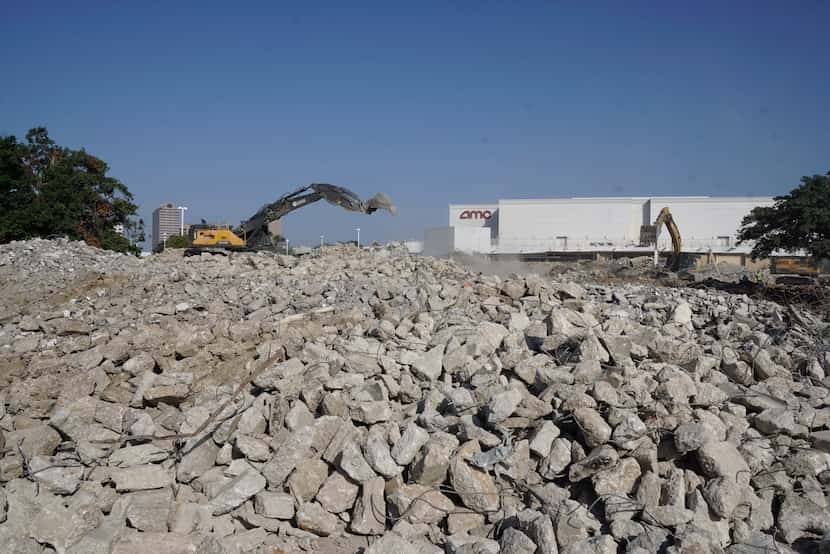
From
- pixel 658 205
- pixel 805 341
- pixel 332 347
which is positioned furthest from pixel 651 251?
pixel 332 347

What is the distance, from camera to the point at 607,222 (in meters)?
39.1

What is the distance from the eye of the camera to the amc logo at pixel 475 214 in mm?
42125

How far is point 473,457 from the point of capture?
4617 mm

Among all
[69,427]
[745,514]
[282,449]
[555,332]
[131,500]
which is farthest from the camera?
[555,332]

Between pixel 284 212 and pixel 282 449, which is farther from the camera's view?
pixel 284 212

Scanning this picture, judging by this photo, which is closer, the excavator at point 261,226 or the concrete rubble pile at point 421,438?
the concrete rubble pile at point 421,438

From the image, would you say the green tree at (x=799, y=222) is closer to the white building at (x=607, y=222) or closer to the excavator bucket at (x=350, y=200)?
the excavator bucket at (x=350, y=200)

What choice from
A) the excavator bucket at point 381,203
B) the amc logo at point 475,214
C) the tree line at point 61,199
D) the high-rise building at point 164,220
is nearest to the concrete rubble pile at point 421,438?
the excavator bucket at point 381,203

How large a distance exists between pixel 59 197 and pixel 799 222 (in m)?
25.9

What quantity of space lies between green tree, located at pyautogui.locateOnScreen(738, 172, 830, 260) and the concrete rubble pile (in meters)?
10.9

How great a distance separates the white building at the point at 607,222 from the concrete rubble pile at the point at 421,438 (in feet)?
98.6

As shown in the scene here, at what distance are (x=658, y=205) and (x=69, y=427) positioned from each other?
38.6 m

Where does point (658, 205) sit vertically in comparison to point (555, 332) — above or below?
above

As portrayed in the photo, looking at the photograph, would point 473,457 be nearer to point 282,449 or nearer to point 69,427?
point 282,449
